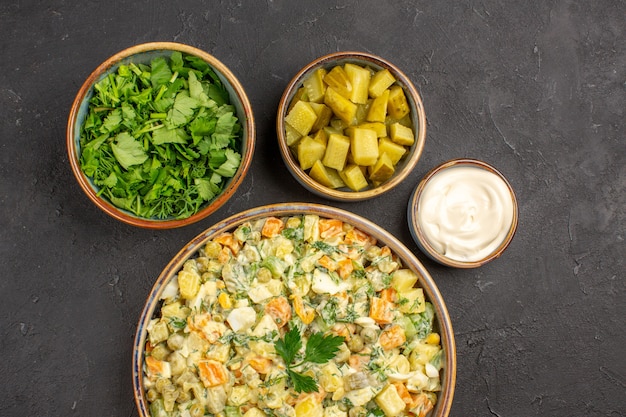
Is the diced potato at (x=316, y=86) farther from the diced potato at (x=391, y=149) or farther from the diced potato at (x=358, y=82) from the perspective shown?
the diced potato at (x=391, y=149)

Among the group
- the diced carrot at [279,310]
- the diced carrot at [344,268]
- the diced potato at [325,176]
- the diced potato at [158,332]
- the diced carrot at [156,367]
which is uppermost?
the diced potato at [325,176]

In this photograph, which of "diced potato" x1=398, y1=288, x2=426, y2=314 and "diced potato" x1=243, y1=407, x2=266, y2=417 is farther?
"diced potato" x1=398, y1=288, x2=426, y2=314

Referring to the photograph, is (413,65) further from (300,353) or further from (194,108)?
(300,353)

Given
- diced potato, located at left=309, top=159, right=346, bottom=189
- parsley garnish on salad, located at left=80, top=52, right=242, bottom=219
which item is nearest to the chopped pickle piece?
diced potato, located at left=309, top=159, right=346, bottom=189

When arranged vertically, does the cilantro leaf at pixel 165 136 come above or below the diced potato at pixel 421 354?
above

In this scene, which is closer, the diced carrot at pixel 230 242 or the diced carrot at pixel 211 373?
the diced carrot at pixel 211 373

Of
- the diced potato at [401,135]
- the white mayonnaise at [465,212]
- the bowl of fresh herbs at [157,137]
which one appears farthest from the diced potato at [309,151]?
the white mayonnaise at [465,212]

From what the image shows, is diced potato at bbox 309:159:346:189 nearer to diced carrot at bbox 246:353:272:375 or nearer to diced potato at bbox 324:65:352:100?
diced potato at bbox 324:65:352:100
